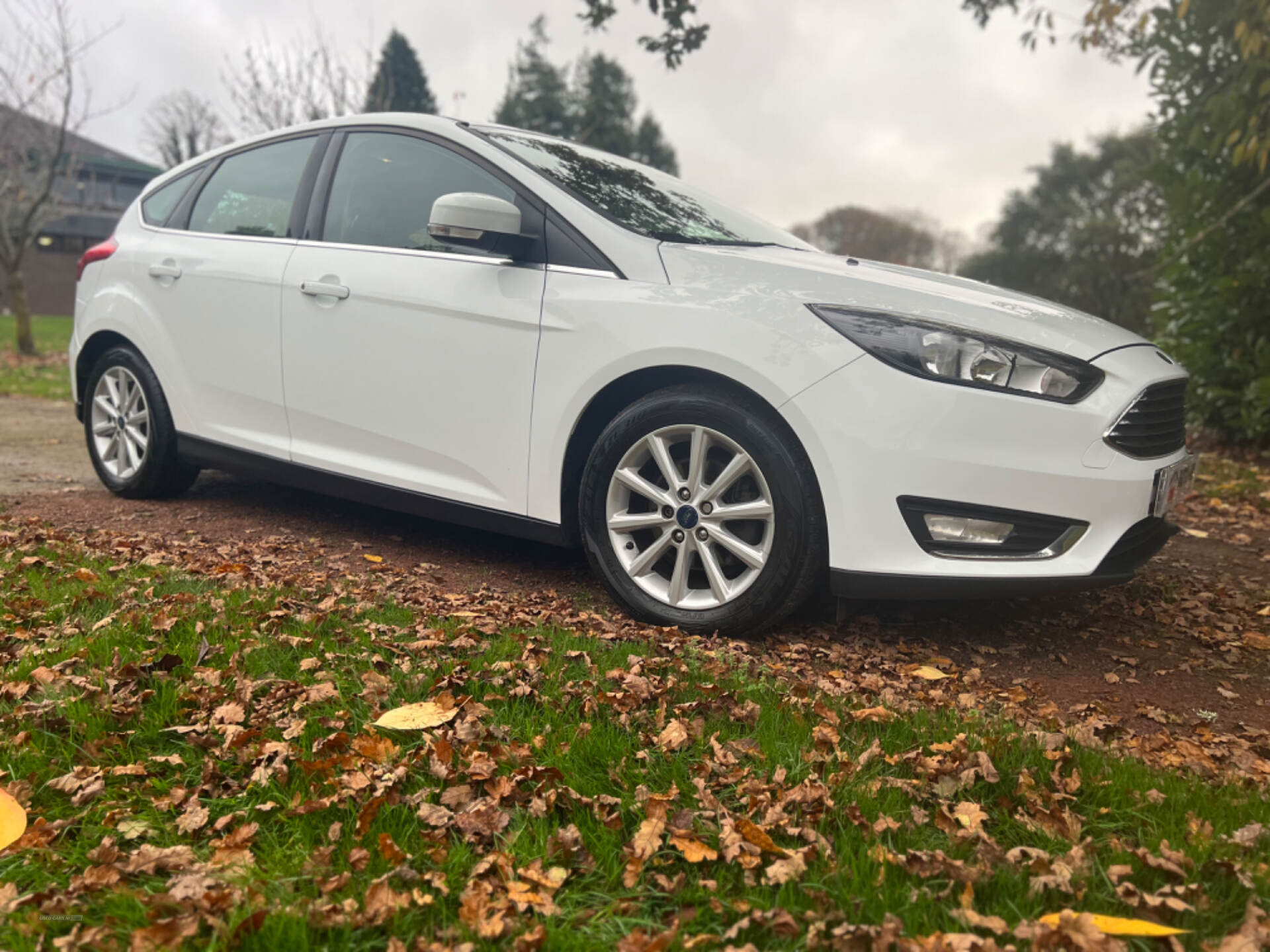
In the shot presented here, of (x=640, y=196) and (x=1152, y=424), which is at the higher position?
(x=640, y=196)

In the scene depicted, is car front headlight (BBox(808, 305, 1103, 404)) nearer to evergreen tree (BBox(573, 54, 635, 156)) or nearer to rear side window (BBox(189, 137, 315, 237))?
rear side window (BBox(189, 137, 315, 237))

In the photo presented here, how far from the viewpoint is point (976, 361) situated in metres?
3.09

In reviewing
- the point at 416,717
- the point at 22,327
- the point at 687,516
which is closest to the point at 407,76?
the point at 22,327

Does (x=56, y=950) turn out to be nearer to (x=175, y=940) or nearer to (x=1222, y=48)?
(x=175, y=940)

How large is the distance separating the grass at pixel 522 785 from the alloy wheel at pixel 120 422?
1953mm

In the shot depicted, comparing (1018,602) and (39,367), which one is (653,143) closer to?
(39,367)

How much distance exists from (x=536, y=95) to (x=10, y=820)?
160 feet

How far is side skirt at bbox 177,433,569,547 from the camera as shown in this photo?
387 cm

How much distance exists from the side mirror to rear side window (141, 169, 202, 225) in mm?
2301

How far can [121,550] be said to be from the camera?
4258 millimetres

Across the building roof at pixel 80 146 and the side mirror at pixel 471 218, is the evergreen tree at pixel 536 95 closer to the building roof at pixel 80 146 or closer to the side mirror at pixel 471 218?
the building roof at pixel 80 146

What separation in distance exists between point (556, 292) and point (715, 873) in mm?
2219

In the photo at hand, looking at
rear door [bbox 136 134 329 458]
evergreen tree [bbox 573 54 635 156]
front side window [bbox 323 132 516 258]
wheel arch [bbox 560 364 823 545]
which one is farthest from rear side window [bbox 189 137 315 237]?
evergreen tree [bbox 573 54 635 156]

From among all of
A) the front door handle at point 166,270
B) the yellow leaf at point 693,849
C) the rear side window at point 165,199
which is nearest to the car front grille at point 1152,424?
the yellow leaf at point 693,849
